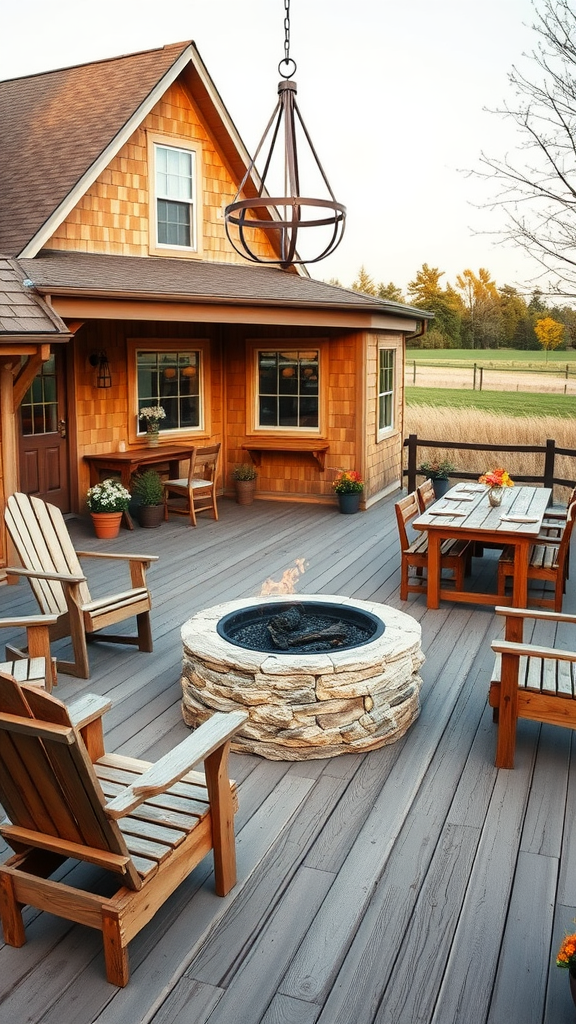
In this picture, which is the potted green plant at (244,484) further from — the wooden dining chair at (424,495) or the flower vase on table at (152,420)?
the wooden dining chair at (424,495)

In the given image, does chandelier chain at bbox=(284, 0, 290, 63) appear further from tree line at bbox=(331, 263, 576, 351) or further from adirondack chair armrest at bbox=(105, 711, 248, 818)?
tree line at bbox=(331, 263, 576, 351)

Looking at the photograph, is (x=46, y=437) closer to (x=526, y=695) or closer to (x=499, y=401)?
(x=526, y=695)

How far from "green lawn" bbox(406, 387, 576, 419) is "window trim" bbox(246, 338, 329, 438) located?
14142 millimetres

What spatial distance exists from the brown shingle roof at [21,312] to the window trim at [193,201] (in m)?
3.40

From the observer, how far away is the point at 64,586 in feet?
17.3

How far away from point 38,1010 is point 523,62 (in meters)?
12.8

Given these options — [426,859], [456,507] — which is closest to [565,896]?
[426,859]

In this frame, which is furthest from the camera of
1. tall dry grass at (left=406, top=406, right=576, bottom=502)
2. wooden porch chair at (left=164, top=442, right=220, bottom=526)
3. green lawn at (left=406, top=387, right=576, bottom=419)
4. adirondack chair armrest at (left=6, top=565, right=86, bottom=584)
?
green lawn at (left=406, top=387, right=576, bottom=419)

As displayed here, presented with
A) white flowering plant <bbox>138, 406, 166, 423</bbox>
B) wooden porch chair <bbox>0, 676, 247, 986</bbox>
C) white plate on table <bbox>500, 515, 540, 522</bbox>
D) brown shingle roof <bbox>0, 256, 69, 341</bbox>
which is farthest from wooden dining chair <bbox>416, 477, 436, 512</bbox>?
wooden porch chair <bbox>0, 676, 247, 986</bbox>

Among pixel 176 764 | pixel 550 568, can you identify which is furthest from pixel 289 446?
pixel 176 764

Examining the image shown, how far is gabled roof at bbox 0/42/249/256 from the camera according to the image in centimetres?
948

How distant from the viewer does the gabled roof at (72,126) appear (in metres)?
9.48

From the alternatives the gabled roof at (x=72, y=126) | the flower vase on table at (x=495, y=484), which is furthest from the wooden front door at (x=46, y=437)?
the flower vase on table at (x=495, y=484)

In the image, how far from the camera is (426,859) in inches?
133
